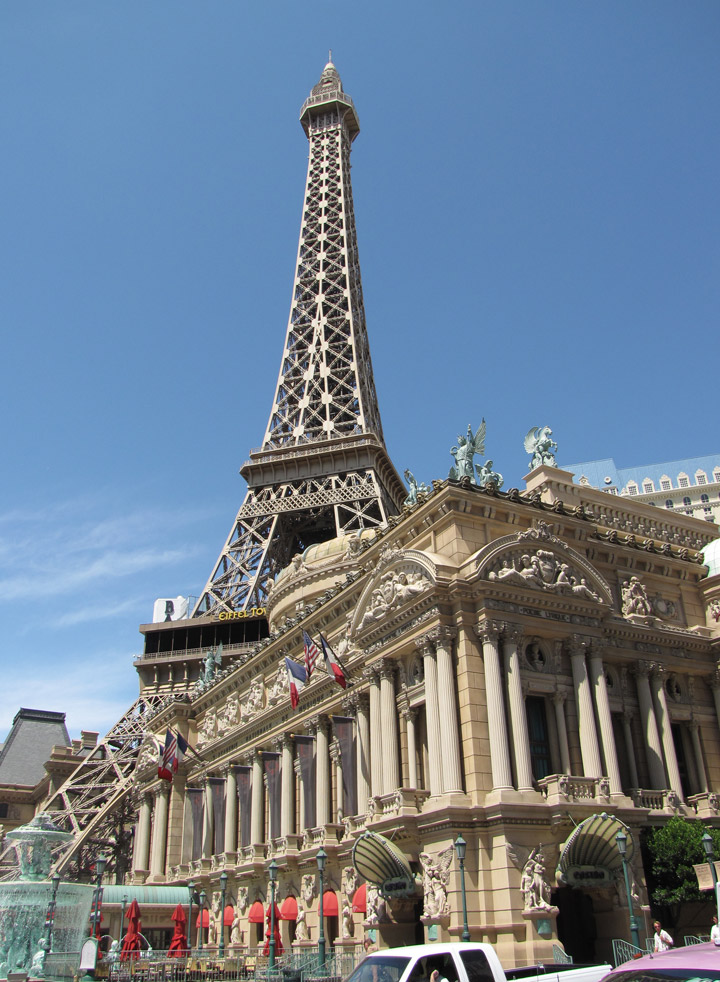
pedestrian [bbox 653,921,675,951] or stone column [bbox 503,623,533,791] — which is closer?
pedestrian [bbox 653,921,675,951]

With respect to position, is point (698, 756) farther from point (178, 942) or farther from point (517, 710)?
point (178, 942)

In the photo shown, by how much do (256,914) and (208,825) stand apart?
10573mm

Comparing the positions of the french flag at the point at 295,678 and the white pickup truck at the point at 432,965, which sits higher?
the french flag at the point at 295,678

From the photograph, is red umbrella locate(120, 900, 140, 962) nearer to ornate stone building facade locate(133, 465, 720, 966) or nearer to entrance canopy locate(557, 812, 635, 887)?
ornate stone building facade locate(133, 465, 720, 966)

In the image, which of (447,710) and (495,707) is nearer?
(495,707)

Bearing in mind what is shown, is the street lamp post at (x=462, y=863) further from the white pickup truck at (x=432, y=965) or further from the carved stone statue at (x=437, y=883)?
the white pickup truck at (x=432, y=965)

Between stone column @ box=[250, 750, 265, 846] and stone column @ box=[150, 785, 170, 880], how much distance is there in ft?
47.4

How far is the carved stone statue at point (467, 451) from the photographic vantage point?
3369 cm

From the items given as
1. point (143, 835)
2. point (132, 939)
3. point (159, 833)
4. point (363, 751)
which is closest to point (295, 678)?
point (363, 751)

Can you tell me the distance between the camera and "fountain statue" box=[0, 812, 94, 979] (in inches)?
1058

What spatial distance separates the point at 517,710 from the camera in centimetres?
2794

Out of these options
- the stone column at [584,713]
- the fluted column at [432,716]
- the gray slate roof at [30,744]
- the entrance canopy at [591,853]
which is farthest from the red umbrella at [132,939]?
the gray slate roof at [30,744]

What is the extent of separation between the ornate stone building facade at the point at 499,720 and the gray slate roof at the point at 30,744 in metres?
65.8

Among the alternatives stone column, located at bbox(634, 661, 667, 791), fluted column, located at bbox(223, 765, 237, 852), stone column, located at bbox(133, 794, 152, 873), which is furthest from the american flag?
stone column, located at bbox(133, 794, 152, 873)
